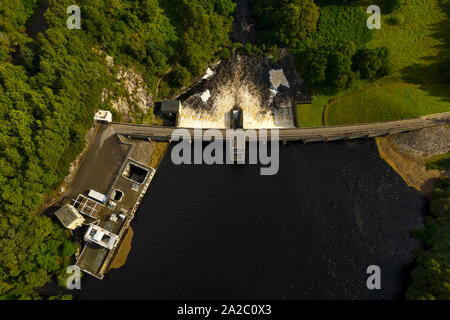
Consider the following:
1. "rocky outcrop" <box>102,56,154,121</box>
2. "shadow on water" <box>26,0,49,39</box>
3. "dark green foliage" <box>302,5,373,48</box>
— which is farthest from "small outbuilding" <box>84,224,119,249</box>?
"dark green foliage" <box>302,5,373,48</box>

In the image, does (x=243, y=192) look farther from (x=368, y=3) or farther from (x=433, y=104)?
(x=368, y=3)

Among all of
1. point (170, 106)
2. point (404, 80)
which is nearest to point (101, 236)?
point (170, 106)

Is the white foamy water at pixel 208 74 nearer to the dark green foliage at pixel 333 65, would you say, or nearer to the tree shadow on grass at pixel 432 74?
the dark green foliage at pixel 333 65

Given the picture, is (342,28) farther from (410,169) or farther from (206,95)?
(206,95)

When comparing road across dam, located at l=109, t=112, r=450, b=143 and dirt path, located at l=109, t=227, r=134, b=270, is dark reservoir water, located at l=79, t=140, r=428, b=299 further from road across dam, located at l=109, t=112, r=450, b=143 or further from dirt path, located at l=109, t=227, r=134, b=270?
road across dam, located at l=109, t=112, r=450, b=143

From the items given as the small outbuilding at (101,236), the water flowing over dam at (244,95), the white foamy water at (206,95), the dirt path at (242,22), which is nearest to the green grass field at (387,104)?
the water flowing over dam at (244,95)

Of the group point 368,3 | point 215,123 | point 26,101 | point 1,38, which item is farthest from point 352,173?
point 1,38
